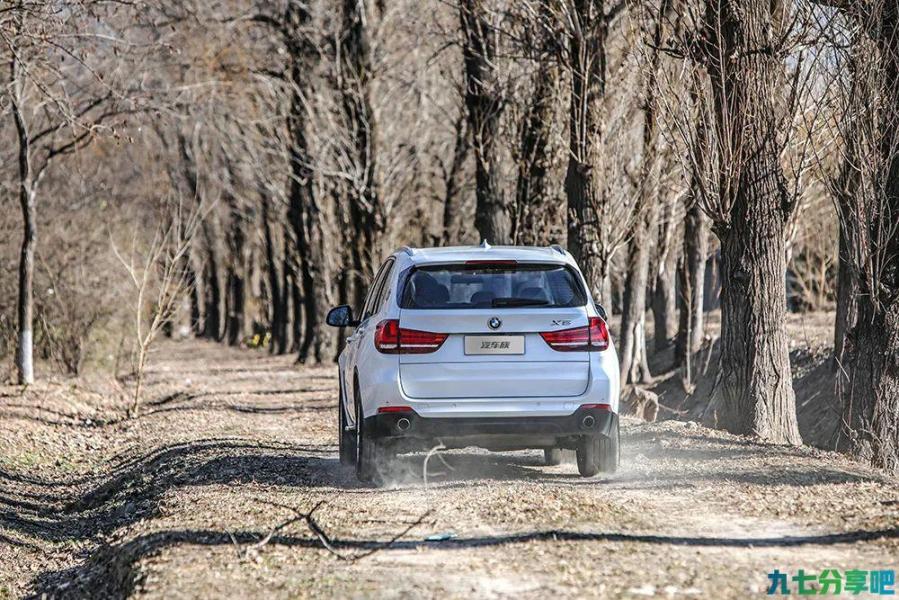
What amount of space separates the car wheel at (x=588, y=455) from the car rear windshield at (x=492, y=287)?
122 cm

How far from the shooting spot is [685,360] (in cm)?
2884

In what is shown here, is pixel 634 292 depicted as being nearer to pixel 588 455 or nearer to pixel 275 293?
pixel 588 455

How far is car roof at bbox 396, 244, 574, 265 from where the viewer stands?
11.0 metres

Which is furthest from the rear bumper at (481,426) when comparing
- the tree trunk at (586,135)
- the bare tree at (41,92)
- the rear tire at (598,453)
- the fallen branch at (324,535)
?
the tree trunk at (586,135)

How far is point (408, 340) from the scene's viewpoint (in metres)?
10.8

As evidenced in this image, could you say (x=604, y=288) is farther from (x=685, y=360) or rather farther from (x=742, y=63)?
(x=685, y=360)

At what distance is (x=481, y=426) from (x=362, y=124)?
1974cm

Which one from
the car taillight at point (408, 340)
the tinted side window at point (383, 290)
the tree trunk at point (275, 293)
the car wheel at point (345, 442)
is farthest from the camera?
the tree trunk at point (275, 293)

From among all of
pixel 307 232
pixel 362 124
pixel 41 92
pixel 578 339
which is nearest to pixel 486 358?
pixel 578 339

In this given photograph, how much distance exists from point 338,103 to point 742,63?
17022mm

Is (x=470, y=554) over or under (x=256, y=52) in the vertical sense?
under

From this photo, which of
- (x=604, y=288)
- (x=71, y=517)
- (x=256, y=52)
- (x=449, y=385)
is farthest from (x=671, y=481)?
(x=256, y=52)

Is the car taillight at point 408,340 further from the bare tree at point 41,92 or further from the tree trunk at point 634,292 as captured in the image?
the tree trunk at point 634,292

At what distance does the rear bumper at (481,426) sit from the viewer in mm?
10789
